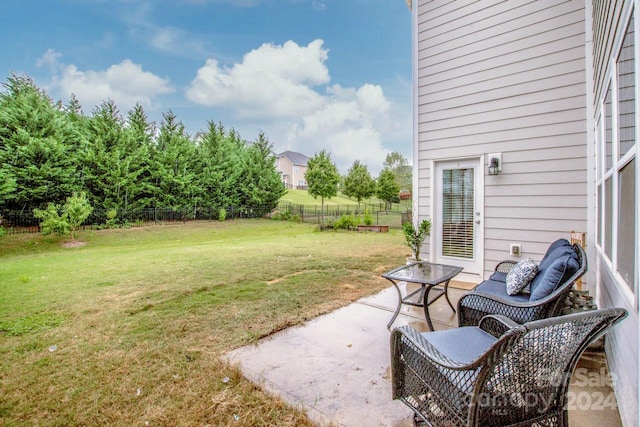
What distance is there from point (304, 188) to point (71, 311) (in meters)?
36.0

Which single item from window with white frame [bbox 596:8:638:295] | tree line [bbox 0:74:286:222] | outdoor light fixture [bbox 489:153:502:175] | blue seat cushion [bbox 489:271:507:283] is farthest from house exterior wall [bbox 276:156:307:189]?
window with white frame [bbox 596:8:638:295]

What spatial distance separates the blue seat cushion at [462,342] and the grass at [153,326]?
901 millimetres

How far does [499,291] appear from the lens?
2912mm

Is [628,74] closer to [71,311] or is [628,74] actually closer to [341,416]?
[341,416]

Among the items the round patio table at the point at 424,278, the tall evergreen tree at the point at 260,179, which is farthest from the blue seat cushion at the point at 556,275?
the tall evergreen tree at the point at 260,179

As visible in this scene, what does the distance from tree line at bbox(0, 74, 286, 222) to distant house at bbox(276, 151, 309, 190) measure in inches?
791

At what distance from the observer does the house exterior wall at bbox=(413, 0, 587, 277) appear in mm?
3787

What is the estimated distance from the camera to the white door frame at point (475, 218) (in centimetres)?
445

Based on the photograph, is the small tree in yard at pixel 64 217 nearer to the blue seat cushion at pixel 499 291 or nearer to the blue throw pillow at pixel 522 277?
the blue seat cushion at pixel 499 291

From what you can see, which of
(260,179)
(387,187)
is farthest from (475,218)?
(387,187)

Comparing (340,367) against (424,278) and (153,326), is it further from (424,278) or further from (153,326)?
(153,326)

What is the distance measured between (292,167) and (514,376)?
37.5 metres

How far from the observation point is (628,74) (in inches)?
64.8

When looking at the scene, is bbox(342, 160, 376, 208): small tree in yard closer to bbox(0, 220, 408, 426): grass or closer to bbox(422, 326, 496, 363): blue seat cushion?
bbox(0, 220, 408, 426): grass
